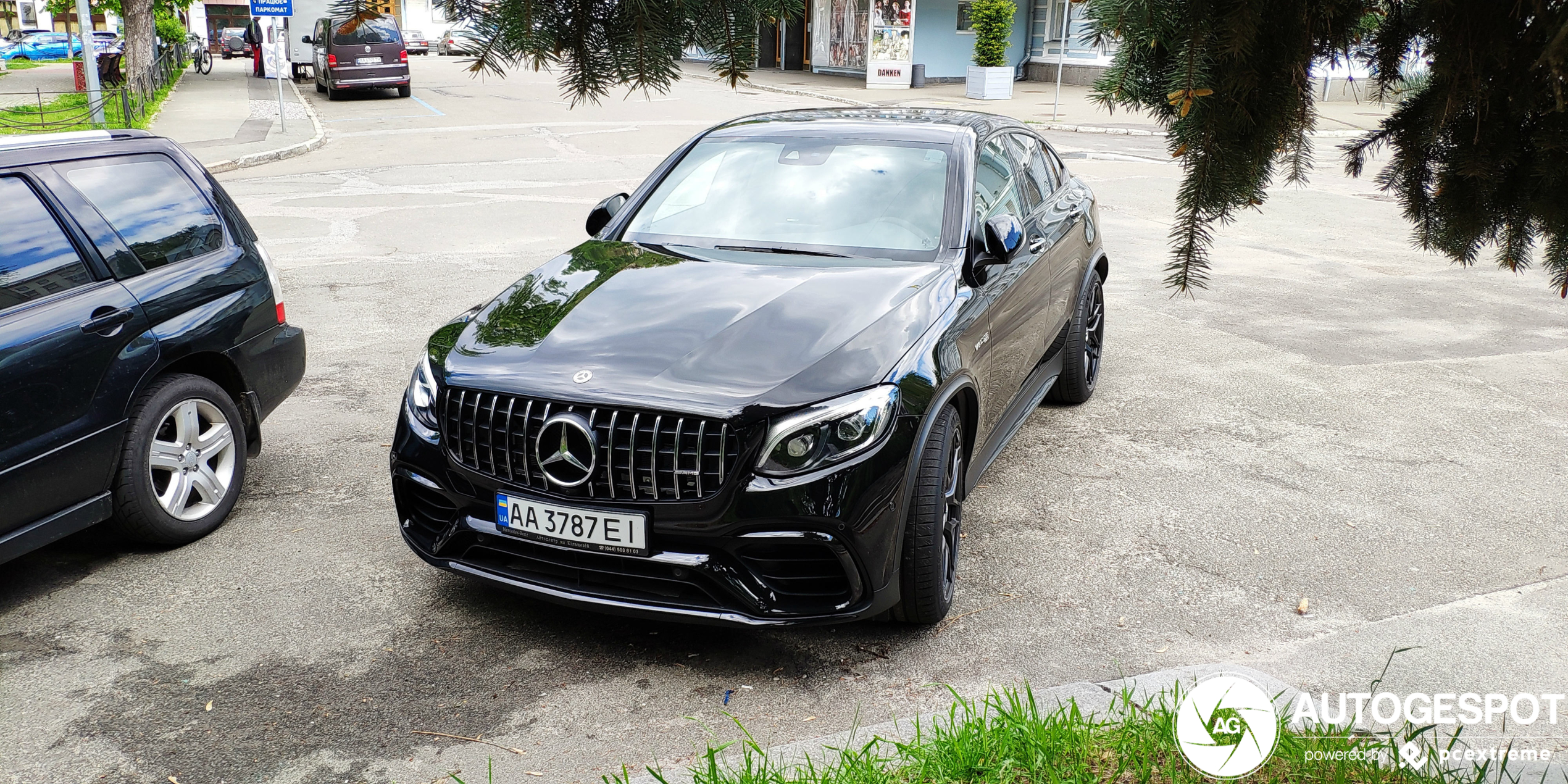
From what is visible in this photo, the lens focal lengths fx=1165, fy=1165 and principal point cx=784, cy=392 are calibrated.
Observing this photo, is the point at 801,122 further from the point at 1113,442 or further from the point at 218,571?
the point at 218,571

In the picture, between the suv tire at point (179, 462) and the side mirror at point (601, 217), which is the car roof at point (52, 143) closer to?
the suv tire at point (179, 462)

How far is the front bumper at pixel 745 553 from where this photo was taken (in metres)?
3.51

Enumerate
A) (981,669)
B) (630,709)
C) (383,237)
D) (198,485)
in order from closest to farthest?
(630,709) < (981,669) < (198,485) < (383,237)

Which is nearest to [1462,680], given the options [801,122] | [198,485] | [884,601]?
[884,601]

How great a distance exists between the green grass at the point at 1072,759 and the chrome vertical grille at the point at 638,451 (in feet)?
2.80

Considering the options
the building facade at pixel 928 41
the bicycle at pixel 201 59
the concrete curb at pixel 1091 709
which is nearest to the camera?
the concrete curb at pixel 1091 709

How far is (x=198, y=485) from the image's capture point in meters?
4.75

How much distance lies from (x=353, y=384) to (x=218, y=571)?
2.53 meters

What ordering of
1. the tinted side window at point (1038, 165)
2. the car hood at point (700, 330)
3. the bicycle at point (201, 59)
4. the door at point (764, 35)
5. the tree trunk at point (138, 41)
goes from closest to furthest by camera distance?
the door at point (764, 35) → the car hood at point (700, 330) → the tinted side window at point (1038, 165) → the tree trunk at point (138, 41) → the bicycle at point (201, 59)

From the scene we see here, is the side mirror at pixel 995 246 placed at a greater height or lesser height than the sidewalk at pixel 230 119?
greater

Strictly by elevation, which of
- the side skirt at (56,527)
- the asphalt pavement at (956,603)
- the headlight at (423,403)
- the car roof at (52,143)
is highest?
the car roof at (52,143)

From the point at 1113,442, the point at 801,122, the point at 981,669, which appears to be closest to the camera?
the point at 981,669

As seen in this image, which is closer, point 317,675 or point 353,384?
point 317,675

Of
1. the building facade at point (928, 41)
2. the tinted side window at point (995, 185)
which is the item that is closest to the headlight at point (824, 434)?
the tinted side window at point (995, 185)
